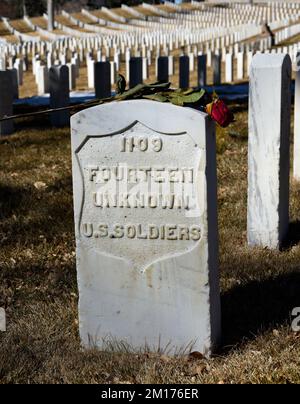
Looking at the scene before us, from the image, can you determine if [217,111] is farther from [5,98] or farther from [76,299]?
[5,98]

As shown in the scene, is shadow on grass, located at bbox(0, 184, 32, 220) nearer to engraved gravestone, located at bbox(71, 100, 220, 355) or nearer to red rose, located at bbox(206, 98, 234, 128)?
engraved gravestone, located at bbox(71, 100, 220, 355)

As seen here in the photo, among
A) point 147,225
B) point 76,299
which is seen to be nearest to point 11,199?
point 76,299

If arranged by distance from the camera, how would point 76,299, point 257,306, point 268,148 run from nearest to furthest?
point 257,306 → point 76,299 → point 268,148

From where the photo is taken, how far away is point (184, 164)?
4.25 metres

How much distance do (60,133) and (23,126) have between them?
114 cm

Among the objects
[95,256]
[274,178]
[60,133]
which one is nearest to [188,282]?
[95,256]

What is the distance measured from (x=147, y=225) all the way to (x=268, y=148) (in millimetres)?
2322

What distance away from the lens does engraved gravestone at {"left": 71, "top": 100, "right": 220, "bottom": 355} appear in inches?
168

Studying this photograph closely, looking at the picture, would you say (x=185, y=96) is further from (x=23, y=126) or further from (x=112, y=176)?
(x=23, y=126)

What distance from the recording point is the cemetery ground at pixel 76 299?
4168mm

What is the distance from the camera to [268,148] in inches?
254

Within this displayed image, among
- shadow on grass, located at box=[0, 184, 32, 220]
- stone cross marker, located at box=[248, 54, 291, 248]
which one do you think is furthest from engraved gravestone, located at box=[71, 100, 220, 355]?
shadow on grass, located at box=[0, 184, 32, 220]

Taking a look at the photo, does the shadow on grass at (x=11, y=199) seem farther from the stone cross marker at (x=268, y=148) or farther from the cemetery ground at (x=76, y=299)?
the stone cross marker at (x=268, y=148)

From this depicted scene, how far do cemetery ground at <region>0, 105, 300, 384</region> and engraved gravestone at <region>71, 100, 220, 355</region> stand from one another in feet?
0.54
